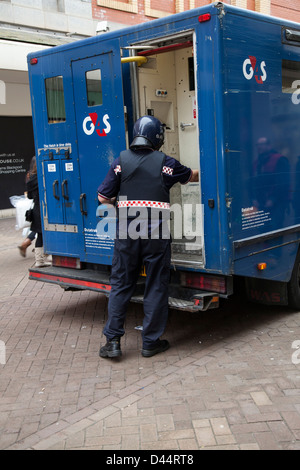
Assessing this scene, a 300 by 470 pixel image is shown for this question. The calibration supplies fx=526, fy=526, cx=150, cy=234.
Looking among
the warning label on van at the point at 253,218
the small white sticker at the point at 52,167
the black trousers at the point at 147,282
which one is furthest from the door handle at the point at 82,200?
the warning label on van at the point at 253,218

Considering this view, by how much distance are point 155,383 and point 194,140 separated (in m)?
3.05

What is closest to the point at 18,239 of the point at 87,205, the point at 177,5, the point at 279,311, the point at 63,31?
the point at 63,31

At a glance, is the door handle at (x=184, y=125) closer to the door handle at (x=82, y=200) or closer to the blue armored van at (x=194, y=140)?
the blue armored van at (x=194, y=140)

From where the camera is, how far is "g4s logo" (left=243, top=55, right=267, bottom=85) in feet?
15.6

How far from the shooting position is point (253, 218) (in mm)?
4965

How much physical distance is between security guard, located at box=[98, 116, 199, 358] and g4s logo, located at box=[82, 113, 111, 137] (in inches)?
25.3

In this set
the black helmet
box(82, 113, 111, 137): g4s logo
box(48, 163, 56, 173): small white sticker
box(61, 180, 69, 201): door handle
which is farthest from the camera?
box(48, 163, 56, 173): small white sticker

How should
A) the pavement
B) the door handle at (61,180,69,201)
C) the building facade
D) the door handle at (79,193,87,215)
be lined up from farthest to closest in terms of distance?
the building facade, the door handle at (61,180,69,201), the door handle at (79,193,87,215), the pavement

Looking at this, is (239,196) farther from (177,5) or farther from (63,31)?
(177,5)

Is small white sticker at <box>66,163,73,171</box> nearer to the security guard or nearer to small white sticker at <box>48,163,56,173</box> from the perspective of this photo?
small white sticker at <box>48,163,56,173</box>

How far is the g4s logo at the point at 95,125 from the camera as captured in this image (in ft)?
17.7

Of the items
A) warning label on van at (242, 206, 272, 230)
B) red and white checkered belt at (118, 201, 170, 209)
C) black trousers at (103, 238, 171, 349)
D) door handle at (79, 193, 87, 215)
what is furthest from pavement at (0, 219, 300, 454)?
red and white checkered belt at (118, 201, 170, 209)

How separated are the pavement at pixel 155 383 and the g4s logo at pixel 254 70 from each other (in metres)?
2.53

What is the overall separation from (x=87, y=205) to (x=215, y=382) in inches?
95.5
